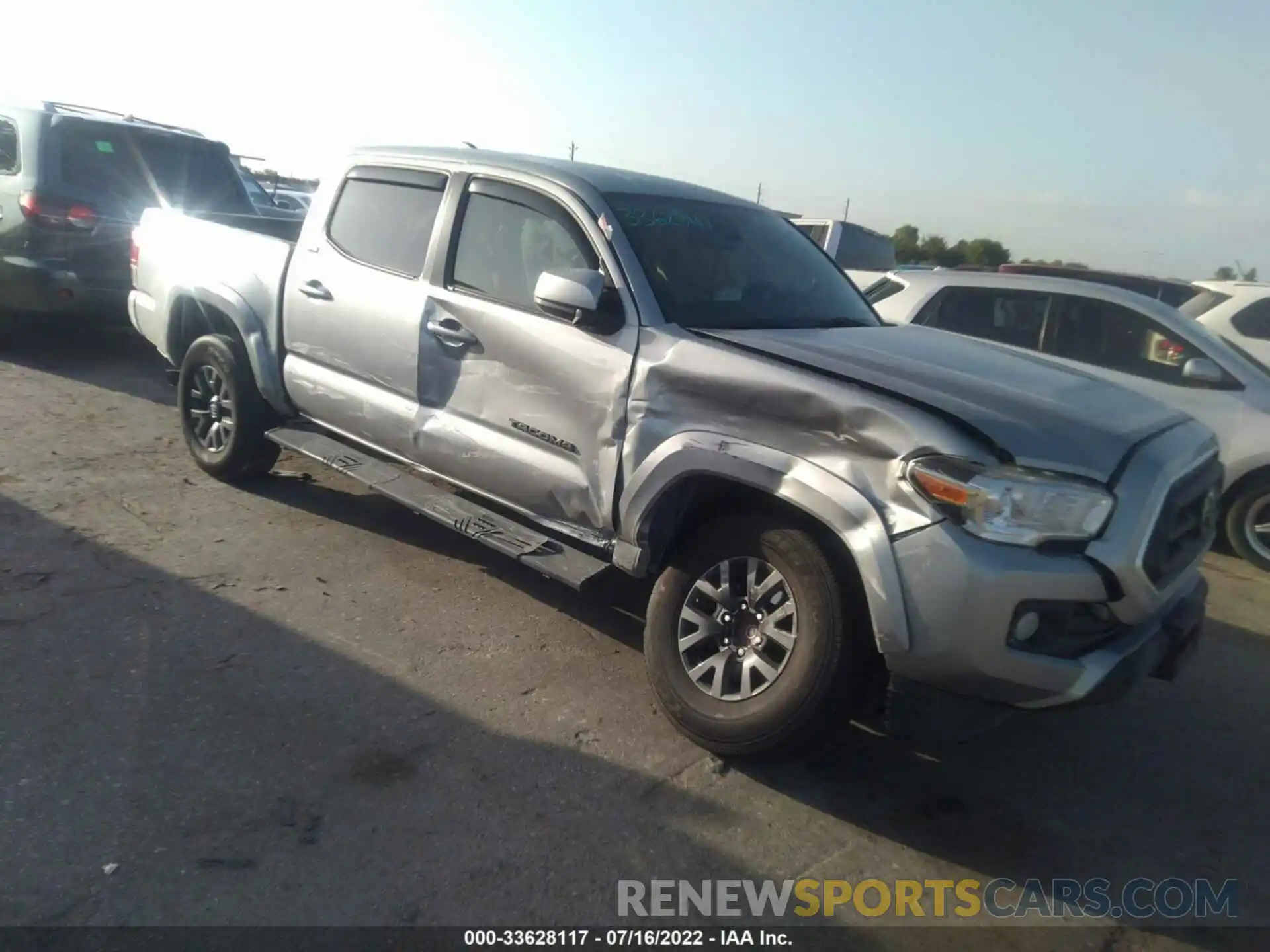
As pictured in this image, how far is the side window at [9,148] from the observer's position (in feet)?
27.3

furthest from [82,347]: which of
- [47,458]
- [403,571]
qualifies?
[403,571]

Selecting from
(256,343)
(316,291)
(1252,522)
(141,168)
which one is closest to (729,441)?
(316,291)

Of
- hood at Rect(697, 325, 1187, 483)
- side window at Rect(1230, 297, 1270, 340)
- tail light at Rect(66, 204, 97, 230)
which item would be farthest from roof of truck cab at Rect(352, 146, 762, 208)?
side window at Rect(1230, 297, 1270, 340)

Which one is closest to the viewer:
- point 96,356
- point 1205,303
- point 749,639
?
point 749,639

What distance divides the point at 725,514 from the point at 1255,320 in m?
6.60

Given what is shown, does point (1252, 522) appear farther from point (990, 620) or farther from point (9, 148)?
point (9, 148)

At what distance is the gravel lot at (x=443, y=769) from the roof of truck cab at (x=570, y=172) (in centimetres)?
192

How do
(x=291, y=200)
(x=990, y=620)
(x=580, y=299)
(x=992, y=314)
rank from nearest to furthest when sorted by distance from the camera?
(x=990, y=620)
(x=580, y=299)
(x=992, y=314)
(x=291, y=200)

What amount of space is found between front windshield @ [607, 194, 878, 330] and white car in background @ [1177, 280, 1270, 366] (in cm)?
482

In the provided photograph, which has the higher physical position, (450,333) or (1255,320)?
(1255,320)

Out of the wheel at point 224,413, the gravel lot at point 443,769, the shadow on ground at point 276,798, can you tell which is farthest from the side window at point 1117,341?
the wheel at point 224,413

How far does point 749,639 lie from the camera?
141 inches

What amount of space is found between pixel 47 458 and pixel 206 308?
55.0 inches

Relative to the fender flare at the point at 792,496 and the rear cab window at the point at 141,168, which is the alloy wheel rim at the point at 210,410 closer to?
the fender flare at the point at 792,496
